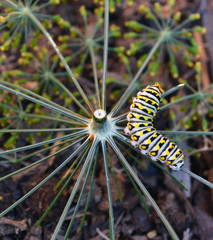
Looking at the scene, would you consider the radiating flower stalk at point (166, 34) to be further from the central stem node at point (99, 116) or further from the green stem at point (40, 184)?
the green stem at point (40, 184)

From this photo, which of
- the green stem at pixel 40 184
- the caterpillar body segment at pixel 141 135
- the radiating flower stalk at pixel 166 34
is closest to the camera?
the green stem at pixel 40 184

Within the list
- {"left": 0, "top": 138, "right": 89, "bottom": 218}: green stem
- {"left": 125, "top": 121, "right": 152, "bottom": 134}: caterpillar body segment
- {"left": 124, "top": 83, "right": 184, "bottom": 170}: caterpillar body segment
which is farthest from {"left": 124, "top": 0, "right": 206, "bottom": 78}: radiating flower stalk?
{"left": 0, "top": 138, "right": 89, "bottom": 218}: green stem

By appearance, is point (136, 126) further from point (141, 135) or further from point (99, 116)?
point (99, 116)

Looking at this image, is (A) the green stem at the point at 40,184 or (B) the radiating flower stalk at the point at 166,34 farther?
(B) the radiating flower stalk at the point at 166,34

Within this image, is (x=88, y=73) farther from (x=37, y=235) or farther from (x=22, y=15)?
(x=37, y=235)

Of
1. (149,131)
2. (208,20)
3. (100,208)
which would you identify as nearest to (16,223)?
(100,208)

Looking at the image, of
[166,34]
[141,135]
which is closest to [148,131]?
[141,135]

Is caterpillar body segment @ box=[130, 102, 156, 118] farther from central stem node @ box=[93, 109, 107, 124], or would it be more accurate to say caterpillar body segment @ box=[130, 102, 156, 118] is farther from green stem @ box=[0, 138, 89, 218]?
green stem @ box=[0, 138, 89, 218]

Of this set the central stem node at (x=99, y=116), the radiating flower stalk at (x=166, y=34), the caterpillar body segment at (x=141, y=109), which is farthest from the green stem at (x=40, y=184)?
the radiating flower stalk at (x=166, y=34)
